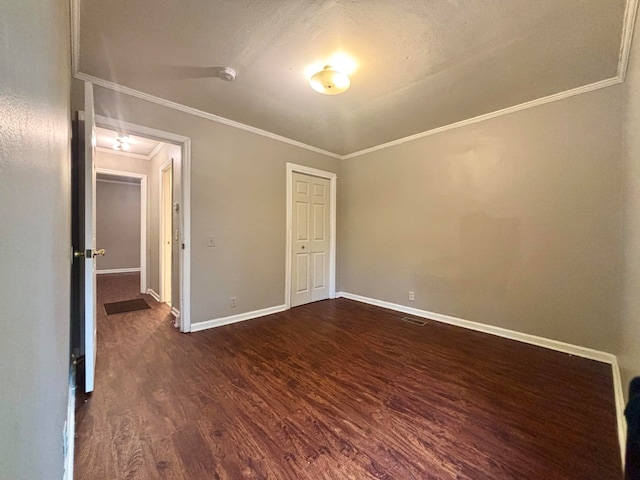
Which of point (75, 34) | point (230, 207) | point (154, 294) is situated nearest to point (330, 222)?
point (230, 207)

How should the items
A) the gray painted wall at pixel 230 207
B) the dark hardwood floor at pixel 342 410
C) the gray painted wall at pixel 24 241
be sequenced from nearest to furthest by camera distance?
the gray painted wall at pixel 24 241
the dark hardwood floor at pixel 342 410
the gray painted wall at pixel 230 207

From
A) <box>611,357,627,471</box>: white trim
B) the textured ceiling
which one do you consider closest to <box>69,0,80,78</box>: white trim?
the textured ceiling

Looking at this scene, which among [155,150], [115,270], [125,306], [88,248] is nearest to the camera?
[88,248]

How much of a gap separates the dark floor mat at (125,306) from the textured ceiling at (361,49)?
2.97m

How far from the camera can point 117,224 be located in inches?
281

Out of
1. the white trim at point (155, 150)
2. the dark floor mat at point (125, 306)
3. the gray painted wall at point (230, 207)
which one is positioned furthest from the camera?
the white trim at point (155, 150)

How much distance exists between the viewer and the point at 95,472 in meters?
1.28

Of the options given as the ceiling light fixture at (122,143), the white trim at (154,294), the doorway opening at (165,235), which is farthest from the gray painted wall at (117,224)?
the doorway opening at (165,235)

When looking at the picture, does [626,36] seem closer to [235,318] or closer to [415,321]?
[415,321]

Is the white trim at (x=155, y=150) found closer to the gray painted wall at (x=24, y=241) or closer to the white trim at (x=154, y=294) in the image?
the white trim at (x=154, y=294)

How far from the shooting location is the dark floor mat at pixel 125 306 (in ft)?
12.4

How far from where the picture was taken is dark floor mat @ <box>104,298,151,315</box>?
3771mm

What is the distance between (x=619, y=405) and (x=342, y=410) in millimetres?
1870

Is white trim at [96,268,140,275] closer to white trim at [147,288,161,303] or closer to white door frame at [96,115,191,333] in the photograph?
white trim at [147,288,161,303]
